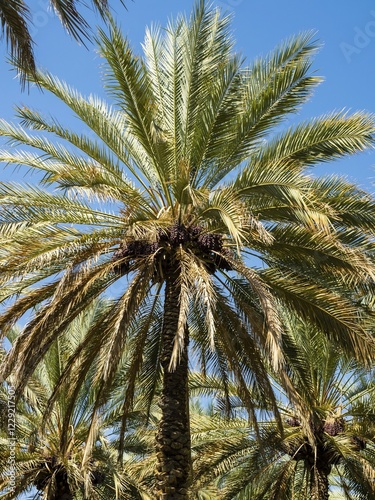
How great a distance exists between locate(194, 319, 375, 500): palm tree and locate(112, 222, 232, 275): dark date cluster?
387 centimetres

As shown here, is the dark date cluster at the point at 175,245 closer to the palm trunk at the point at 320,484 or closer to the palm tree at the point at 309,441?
the palm tree at the point at 309,441

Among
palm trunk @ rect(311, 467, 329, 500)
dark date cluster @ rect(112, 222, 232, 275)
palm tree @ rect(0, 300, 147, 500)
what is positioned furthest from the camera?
palm tree @ rect(0, 300, 147, 500)

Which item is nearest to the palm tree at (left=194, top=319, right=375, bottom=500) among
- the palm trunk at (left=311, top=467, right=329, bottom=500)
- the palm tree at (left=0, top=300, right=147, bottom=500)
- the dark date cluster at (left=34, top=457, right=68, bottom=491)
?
the palm trunk at (left=311, top=467, right=329, bottom=500)

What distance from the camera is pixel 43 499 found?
15547 mm

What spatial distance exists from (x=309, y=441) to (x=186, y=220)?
218 inches

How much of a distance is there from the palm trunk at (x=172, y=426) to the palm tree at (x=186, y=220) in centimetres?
2

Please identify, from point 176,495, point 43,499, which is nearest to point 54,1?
point 176,495

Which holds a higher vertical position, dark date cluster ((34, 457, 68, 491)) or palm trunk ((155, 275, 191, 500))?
dark date cluster ((34, 457, 68, 491))

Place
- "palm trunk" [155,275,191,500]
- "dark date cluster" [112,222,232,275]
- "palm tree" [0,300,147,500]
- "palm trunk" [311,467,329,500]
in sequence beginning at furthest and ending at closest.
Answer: "palm tree" [0,300,147,500] → "palm trunk" [311,467,329,500] → "dark date cluster" [112,222,232,275] → "palm trunk" [155,275,191,500]

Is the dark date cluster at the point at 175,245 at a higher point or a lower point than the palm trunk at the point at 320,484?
higher

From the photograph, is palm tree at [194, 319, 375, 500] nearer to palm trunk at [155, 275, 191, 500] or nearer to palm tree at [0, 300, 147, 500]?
palm tree at [0, 300, 147, 500]

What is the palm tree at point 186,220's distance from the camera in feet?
33.8

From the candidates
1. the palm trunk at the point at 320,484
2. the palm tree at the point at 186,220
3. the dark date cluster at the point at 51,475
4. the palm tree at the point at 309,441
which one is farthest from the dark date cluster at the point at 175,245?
the dark date cluster at the point at 51,475

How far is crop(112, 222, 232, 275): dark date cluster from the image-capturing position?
11.0 meters
